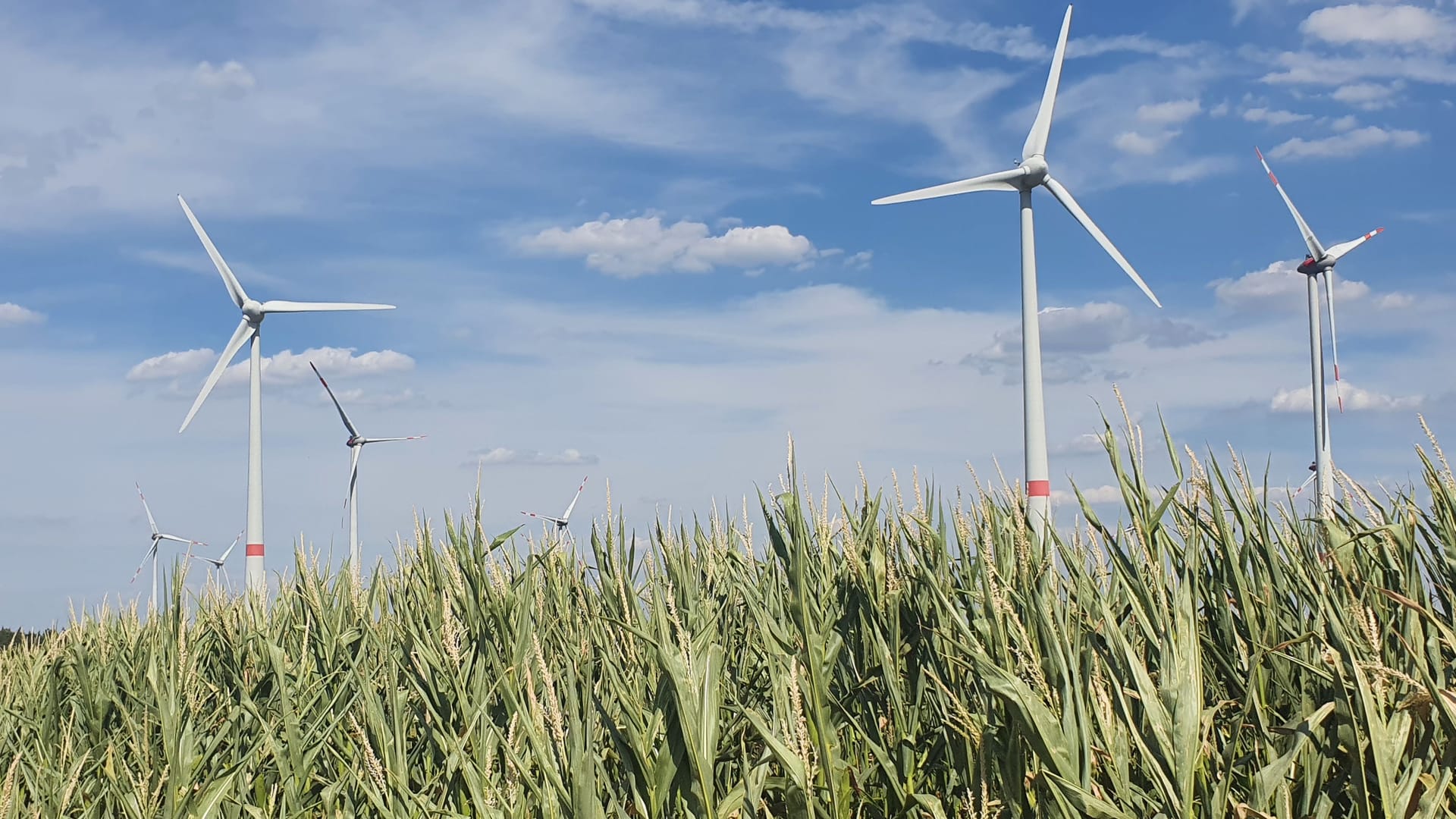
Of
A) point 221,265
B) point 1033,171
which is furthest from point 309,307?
point 1033,171

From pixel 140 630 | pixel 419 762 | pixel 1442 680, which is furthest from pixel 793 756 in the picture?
pixel 140 630

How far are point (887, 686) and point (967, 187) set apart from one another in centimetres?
2063

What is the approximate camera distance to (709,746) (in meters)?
4.63

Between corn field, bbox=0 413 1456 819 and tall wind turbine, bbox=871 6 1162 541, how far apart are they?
48.3ft

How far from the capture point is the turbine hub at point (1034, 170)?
24594 millimetres

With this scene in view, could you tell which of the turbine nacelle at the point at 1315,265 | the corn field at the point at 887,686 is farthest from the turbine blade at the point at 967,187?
the corn field at the point at 887,686

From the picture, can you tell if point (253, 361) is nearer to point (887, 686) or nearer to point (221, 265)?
point (221, 265)

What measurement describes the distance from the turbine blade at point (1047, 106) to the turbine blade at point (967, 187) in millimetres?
850

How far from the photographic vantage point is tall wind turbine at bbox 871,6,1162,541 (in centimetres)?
2242

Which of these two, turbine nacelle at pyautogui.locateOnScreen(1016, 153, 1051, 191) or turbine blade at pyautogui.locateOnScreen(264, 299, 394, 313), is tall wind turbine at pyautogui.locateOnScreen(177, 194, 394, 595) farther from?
turbine nacelle at pyautogui.locateOnScreen(1016, 153, 1051, 191)

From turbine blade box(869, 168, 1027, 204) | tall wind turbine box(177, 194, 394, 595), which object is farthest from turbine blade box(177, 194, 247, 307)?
turbine blade box(869, 168, 1027, 204)

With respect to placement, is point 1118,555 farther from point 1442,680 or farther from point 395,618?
point 395,618

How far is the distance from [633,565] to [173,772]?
3.08 meters

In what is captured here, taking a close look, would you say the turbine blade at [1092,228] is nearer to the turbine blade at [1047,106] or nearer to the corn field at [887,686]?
the turbine blade at [1047,106]
